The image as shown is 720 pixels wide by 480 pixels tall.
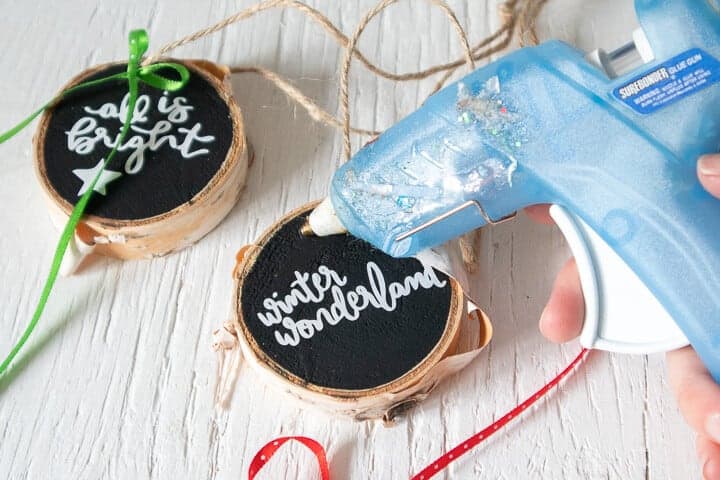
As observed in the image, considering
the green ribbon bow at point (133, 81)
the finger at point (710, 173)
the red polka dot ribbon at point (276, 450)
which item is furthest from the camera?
the green ribbon bow at point (133, 81)

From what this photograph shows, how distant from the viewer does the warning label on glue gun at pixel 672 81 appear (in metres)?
0.49

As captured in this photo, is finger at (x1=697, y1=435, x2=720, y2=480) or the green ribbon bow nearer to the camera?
finger at (x1=697, y1=435, x2=720, y2=480)

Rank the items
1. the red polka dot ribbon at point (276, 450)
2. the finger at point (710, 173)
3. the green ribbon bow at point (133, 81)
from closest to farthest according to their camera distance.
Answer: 1. the finger at point (710, 173)
2. the red polka dot ribbon at point (276, 450)
3. the green ribbon bow at point (133, 81)

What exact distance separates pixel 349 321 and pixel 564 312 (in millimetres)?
178

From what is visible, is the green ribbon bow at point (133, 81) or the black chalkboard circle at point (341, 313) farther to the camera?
the green ribbon bow at point (133, 81)

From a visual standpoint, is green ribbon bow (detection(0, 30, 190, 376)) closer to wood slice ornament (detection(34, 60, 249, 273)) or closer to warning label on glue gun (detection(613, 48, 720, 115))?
wood slice ornament (detection(34, 60, 249, 273))

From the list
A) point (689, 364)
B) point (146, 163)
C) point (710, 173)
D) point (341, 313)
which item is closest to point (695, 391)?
point (689, 364)

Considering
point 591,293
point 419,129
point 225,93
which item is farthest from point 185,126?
point 591,293

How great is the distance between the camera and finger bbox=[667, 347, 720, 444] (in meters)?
0.54

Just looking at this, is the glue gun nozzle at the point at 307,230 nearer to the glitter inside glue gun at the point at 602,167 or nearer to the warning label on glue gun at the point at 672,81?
the glitter inside glue gun at the point at 602,167

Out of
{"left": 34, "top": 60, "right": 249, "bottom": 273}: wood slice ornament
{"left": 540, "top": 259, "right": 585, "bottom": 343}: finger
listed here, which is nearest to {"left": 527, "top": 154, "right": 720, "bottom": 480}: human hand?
{"left": 540, "top": 259, "right": 585, "bottom": 343}: finger

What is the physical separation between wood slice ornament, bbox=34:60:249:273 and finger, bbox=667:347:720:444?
0.42m

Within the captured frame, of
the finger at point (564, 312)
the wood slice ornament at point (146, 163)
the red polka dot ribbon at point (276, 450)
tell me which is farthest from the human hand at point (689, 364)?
the wood slice ornament at point (146, 163)

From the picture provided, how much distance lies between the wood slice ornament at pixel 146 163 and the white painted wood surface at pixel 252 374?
0.11ft
